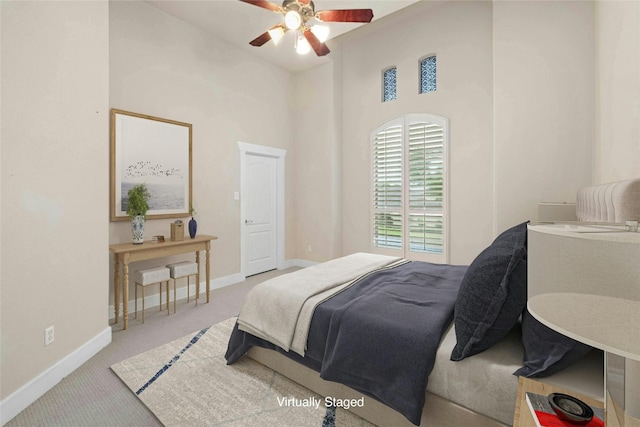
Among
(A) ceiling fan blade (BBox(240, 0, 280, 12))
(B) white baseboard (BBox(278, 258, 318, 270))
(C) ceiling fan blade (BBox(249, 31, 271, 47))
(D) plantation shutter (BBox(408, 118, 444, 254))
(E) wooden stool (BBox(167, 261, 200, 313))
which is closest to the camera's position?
(A) ceiling fan blade (BBox(240, 0, 280, 12))

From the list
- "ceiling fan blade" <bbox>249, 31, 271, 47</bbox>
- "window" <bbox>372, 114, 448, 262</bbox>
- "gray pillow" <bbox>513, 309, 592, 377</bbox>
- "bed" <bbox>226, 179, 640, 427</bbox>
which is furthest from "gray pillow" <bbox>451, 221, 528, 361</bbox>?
"window" <bbox>372, 114, 448, 262</bbox>

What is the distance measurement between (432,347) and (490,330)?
0.26 metres

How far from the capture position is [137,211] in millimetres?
3121

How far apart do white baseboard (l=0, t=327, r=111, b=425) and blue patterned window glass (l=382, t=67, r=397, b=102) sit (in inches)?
178

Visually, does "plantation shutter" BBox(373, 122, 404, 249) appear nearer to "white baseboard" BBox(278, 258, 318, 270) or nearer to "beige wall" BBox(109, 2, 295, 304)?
"white baseboard" BBox(278, 258, 318, 270)

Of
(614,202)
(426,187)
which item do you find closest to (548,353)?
(614,202)

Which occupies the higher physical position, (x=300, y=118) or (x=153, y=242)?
(x=300, y=118)

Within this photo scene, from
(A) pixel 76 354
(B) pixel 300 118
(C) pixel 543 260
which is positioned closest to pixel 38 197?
(A) pixel 76 354

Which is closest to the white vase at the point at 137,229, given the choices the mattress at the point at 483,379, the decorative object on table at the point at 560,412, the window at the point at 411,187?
the mattress at the point at 483,379

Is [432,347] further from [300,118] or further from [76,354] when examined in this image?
[300,118]

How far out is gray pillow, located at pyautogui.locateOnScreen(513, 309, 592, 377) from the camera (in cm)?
113

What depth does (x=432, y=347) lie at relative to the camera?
1.37 m

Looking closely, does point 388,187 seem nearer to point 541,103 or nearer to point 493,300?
point 541,103

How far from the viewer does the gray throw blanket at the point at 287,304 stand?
182cm
